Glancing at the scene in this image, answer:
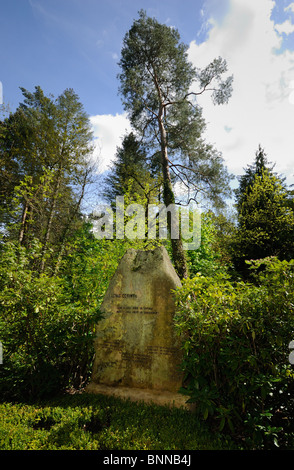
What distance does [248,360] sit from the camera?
254cm

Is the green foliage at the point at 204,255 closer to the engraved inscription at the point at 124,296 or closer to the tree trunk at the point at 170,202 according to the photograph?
the tree trunk at the point at 170,202

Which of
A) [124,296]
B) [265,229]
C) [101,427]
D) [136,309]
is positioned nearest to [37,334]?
[124,296]

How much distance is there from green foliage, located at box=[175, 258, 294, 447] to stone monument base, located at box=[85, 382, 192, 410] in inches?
14.3

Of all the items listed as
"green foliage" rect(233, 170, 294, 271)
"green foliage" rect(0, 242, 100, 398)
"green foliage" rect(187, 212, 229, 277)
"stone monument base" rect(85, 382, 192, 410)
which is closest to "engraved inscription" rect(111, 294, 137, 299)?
"green foliage" rect(0, 242, 100, 398)

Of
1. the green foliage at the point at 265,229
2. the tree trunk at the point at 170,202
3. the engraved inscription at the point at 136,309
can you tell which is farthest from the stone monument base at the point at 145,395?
the green foliage at the point at 265,229

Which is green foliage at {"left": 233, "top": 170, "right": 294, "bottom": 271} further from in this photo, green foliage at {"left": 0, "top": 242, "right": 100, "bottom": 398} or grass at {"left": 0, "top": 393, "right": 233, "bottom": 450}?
grass at {"left": 0, "top": 393, "right": 233, "bottom": 450}

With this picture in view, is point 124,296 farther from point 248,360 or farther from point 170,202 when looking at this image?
point 170,202

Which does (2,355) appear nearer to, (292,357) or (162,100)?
(292,357)

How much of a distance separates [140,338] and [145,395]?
30.1 inches

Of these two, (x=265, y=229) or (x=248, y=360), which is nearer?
(x=248, y=360)

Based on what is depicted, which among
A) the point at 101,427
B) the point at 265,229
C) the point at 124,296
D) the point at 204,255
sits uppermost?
the point at 265,229

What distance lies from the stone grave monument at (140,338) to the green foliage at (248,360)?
558 millimetres

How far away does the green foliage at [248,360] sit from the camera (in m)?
2.54
